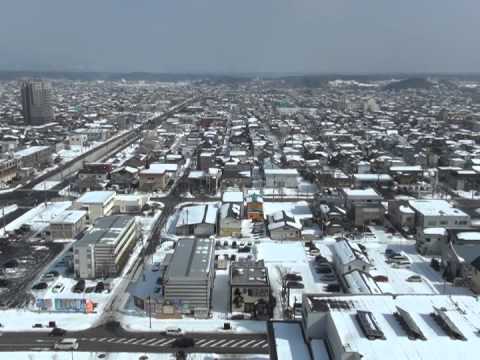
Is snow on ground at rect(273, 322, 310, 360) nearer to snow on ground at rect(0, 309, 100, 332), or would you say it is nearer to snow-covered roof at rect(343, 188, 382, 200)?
snow on ground at rect(0, 309, 100, 332)

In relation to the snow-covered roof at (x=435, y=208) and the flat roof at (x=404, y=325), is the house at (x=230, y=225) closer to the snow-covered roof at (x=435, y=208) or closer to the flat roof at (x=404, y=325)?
the snow-covered roof at (x=435, y=208)

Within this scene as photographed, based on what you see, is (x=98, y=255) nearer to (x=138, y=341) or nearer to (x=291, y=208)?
(x=138, y=341)

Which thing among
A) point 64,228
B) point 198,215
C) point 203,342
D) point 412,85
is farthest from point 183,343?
point 412,85

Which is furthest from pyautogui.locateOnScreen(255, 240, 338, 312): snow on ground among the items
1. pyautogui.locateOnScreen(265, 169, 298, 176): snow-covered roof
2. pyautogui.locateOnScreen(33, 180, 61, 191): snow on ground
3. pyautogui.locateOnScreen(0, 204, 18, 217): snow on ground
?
pyautogui.locateOnScreen(33, 180, 61, 191): snow on ground

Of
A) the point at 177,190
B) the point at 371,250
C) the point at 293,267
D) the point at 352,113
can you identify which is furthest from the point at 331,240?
the point at 352,113

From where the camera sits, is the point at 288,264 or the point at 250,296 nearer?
the point at 250,296

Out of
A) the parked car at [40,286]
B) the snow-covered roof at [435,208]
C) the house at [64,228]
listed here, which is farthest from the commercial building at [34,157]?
the snow-covered roof at [435,208]

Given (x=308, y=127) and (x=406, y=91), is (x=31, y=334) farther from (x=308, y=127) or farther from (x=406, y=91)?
(x=406, y=91)
